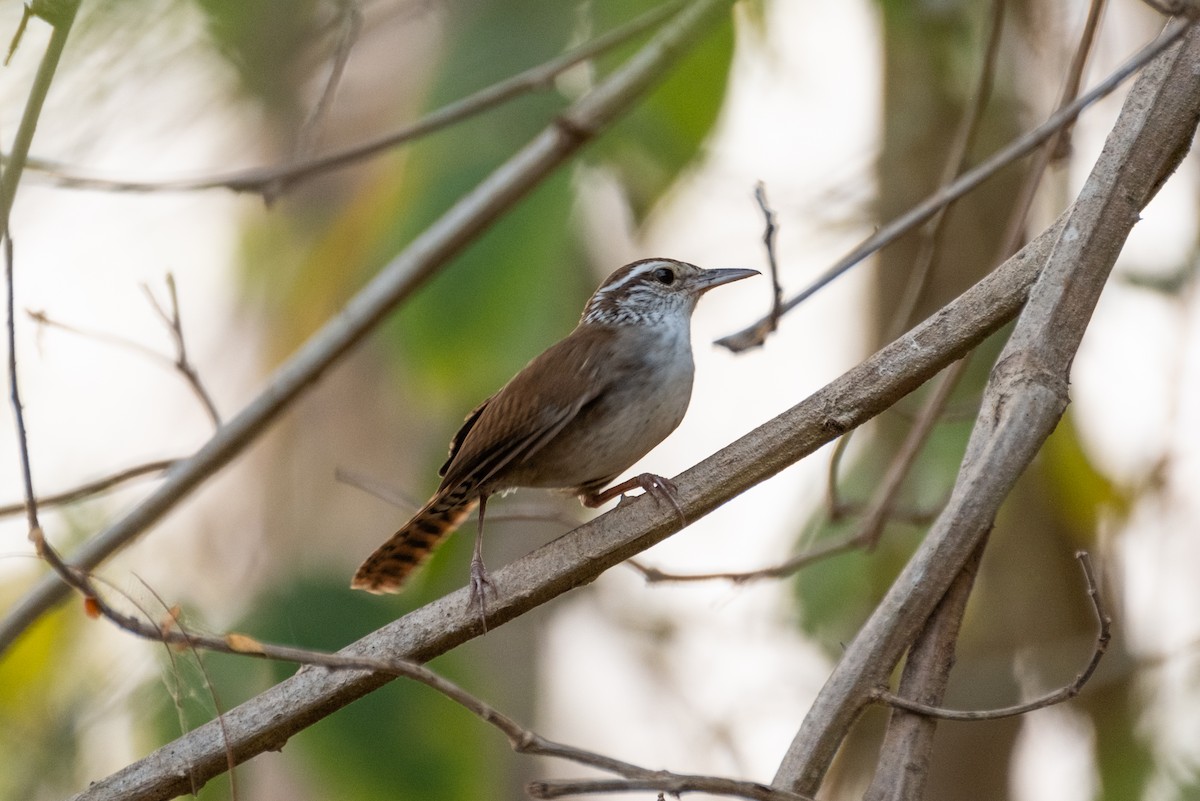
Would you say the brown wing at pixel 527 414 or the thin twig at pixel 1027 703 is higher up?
→ the brown wing at pixel 527 414

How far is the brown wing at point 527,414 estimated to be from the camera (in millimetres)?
3236

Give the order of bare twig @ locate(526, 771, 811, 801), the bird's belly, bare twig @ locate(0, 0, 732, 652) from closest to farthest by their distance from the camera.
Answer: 1. bare twig @ locate(526, 771, 811, 801)
2. the bird's belly
3. bare twig @ locate(0, 0, 732, 652)

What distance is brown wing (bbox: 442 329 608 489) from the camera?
3.24 m

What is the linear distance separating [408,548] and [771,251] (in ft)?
4.49

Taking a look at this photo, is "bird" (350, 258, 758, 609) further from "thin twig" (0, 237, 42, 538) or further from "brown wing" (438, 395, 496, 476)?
"thin twig" (0, 237, 42, 538)

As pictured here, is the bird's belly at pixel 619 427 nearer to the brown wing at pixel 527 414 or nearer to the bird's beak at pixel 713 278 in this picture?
the brown wing at pixel 527 414

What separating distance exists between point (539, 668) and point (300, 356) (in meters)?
3.84

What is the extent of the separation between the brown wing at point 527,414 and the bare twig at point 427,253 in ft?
1.79

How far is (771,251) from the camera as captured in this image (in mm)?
2936

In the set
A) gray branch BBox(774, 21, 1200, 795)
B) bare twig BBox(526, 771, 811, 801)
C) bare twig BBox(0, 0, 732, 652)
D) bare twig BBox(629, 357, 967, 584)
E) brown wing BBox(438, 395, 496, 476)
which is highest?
bare twig BBox(0, 0, 732, 652)

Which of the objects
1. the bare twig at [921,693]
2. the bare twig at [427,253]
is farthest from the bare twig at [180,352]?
the bare twig at [921,693]

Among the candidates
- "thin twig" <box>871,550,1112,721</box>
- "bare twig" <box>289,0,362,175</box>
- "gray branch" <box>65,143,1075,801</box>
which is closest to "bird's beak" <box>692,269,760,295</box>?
"bare twig" <box>289,0,362,175</box>

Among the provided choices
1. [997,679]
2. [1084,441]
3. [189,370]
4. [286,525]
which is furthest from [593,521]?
[286,525]

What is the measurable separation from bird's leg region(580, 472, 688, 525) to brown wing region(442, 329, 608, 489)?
0.25 metres
